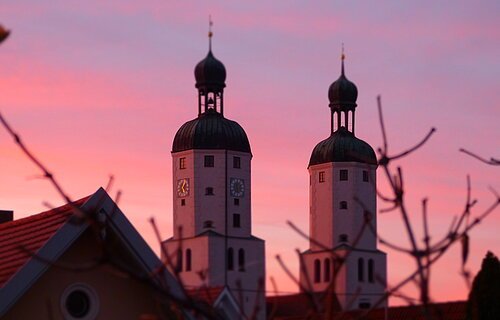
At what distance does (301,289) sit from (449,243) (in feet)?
1.21

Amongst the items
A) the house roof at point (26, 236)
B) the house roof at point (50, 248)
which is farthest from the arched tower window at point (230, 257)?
the house roof at point (50, 248)

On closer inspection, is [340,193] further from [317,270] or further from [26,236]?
[26,236]

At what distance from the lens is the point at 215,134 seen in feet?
362

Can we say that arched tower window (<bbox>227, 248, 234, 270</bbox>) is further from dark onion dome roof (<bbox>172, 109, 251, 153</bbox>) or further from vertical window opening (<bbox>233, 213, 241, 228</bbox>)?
dark onion dome roof (<bbox>172, 109, 251, 153</bbox>)

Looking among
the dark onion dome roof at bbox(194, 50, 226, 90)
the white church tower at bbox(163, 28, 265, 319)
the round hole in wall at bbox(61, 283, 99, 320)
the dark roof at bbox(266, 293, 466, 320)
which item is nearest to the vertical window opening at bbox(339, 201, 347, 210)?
the white church tower at bbox(163, 28, 265, 319)

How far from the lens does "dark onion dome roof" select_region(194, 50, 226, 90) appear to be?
109562mm

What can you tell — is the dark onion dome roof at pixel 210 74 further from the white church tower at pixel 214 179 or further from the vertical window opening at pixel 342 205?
the vertical window opening at pixel 342 205

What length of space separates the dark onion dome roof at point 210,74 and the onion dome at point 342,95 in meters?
8.90

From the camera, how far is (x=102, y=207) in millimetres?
8883

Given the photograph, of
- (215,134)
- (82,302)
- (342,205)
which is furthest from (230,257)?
(82,302)

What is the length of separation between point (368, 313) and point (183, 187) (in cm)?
11012

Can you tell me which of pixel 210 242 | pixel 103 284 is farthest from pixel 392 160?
pixel 210 242

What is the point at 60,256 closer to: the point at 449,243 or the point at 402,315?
the point at 449,243

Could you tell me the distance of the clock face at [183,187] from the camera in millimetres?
113419
